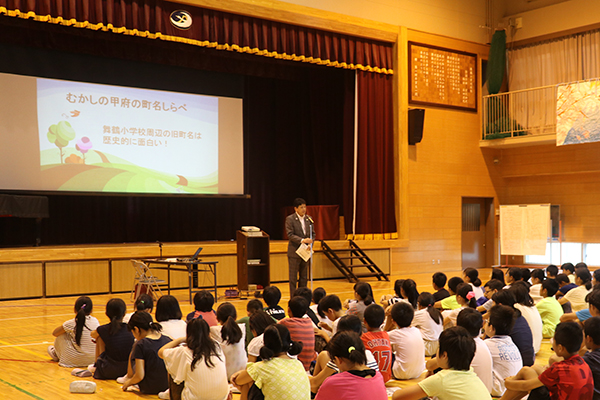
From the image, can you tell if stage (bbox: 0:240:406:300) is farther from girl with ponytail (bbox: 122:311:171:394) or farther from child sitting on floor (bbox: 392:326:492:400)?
child sitting on floor (bbox: 392:326:492:400)

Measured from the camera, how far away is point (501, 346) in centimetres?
405

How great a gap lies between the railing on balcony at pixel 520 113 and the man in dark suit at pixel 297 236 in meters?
7.03

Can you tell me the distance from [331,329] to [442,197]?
9319mm

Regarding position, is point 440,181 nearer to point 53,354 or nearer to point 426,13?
point 426,13

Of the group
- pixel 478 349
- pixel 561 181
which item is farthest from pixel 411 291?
pixel 561 181

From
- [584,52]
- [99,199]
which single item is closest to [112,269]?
[99,199]

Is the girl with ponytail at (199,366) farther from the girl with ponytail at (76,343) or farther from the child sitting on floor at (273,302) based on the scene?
the girl with ponytail at (76,343)

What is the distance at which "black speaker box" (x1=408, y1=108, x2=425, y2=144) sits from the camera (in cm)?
1276

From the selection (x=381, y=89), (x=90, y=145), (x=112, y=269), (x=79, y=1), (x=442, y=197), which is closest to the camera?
(x=79, y=1)

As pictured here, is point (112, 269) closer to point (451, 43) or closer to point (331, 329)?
point (331, 329)

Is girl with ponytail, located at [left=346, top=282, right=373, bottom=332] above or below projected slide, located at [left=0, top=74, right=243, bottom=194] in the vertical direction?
below

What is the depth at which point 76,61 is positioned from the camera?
10.7m

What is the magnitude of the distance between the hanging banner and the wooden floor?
460 centimetres

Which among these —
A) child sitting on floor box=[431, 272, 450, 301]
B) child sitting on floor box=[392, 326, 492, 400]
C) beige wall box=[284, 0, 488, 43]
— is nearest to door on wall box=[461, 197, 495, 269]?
beige wall box=[284, 0, 488, 43]
